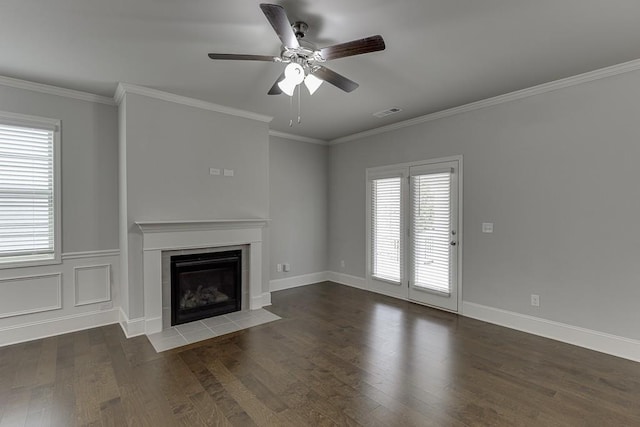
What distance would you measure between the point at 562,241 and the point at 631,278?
2.06 ft

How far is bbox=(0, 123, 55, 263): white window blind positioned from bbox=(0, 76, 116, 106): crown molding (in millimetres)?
441

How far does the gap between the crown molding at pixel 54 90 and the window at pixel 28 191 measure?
0.33 m

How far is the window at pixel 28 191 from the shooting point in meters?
3.40

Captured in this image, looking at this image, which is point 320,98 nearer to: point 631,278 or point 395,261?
point 395,261

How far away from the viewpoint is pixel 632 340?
3008 mm

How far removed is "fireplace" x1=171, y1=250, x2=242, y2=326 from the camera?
3.93 m

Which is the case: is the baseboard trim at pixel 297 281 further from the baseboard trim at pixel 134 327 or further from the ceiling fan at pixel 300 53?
the ceiling fan at pixel 300 53

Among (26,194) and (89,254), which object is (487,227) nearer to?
(89,254)

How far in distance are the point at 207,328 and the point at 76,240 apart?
1.89 m

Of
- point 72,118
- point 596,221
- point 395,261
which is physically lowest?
point 395,261

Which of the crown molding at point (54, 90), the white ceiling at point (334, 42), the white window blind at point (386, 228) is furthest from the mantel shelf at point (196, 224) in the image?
the white window blind at point (386, 228)

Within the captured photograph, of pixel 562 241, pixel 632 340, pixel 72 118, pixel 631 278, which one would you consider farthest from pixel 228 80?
pixel 632 340

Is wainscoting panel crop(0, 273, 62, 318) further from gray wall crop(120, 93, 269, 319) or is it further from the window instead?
gray wall crop(120, 93, 269, 319)

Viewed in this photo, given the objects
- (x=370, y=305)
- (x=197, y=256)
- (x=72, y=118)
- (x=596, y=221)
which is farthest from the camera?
(x=370, y=305)
